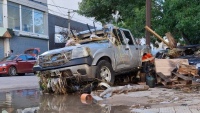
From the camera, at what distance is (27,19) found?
30.0 meters

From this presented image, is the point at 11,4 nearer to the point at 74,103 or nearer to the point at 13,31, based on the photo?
the point at 13,31

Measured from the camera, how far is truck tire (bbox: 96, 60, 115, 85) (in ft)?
29.9

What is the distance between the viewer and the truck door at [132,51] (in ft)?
35.6

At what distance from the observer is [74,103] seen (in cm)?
739

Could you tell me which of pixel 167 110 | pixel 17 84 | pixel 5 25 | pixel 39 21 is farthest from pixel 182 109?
pixel 39 21

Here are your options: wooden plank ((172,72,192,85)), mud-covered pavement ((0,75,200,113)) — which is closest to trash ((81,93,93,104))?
mud-covered pavement ((0,75,200,113))

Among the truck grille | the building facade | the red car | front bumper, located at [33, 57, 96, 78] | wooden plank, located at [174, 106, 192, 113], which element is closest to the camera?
wooden plank, located at [174, 106, 192, 113]

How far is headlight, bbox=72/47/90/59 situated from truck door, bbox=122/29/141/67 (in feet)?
7.85

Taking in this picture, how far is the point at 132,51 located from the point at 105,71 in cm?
188

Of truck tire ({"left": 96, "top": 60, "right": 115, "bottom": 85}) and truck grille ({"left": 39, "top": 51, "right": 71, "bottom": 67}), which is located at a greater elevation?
truck grille ({"left": 39, "top": 51, "right": 71, "bottom": 67})

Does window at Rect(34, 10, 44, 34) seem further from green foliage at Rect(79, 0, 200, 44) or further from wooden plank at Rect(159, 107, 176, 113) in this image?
wooden plank at Rect(159, 107, 176, 113)

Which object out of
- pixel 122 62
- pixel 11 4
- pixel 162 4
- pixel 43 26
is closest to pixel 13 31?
pixel 11 4

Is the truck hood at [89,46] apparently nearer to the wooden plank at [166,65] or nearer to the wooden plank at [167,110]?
the wooden plank at [166,65]

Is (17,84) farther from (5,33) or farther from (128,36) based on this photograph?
(5,33)
